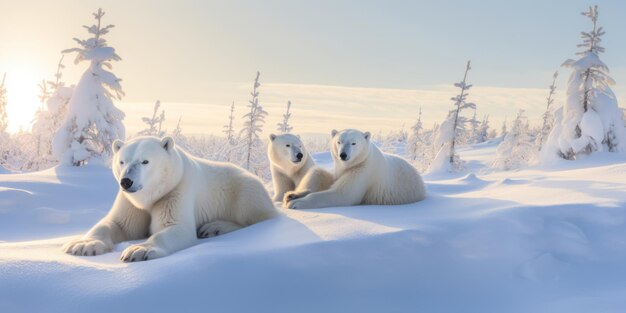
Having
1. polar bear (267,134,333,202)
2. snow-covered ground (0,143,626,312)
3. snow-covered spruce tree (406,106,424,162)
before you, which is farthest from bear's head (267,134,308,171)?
snow-covered spruce tree (406,106,424,162)

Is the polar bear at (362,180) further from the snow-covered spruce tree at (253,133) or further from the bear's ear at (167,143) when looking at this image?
the snow-covered spruce tree at (253,133)

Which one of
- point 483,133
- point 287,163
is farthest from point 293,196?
point 483,133

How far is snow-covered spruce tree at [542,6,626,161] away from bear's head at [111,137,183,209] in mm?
16039

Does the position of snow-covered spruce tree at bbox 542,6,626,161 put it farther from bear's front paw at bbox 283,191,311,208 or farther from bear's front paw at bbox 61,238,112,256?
bear's front paw at bbox 61,238,112,256

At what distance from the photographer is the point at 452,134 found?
21.9 metres

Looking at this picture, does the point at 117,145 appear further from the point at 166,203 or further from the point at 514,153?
the point at 514,153

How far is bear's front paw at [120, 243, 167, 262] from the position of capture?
3463 millimetres

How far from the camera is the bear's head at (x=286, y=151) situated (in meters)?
7.23

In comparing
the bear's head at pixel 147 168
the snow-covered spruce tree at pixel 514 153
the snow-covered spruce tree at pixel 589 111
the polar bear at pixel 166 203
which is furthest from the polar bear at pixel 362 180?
the snow-covered spruce tree at pixel 514 153

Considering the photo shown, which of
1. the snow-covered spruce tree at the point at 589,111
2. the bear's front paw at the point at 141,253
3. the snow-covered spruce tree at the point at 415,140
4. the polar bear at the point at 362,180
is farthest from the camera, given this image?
the snow-covered spruce tree at the point at 415,140

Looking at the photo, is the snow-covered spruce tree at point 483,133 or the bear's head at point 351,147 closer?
the bear's head at point 351,147

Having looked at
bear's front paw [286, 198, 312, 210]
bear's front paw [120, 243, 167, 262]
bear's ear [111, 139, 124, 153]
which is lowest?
bear's front paw [120, 243, 167, 262]

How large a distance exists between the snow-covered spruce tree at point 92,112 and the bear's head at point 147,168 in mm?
9806

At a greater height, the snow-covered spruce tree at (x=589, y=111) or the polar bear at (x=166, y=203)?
the snow-covered spruce tree at (x=589, y=111)
